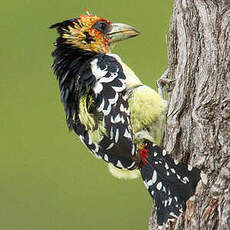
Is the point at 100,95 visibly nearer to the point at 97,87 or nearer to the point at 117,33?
the point at 97,87

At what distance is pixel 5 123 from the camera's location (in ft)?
14.7

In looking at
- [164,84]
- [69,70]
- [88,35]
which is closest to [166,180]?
[164,84]

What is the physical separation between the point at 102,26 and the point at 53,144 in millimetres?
1385

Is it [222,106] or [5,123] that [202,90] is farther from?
Answer: [5,123]

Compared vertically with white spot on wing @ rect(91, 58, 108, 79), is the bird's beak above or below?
above

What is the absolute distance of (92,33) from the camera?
9.66 feet

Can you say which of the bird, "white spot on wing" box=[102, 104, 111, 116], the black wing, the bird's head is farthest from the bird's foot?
the bird's head

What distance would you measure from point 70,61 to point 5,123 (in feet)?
6.25

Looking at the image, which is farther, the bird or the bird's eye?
the bird's eye

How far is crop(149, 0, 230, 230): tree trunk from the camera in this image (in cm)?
202

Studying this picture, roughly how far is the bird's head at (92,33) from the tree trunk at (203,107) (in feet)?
2.11

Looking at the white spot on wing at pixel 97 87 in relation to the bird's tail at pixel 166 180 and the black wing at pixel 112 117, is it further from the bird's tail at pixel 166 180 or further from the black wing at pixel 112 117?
the bird's tail at pixel 166 180

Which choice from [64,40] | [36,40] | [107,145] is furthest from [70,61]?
[36,40]

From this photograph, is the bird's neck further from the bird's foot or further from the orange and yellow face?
the bird's foot
